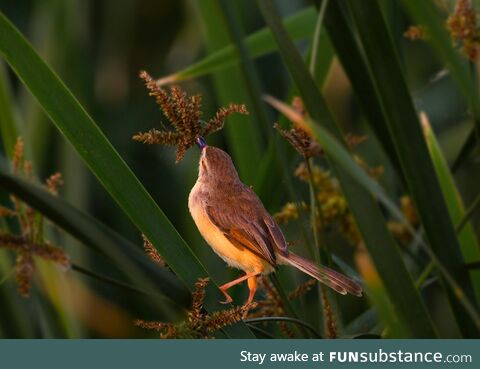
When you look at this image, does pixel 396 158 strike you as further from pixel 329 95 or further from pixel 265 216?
pixel 329 95

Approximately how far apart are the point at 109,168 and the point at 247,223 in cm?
16

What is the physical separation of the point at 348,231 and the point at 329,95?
105 cm

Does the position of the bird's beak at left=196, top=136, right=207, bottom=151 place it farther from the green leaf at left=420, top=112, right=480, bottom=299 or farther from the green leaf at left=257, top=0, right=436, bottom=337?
the green leaf at left=420, top=112, right=480, bottom=299

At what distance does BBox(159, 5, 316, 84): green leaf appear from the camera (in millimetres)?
1318

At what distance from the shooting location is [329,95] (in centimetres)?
223

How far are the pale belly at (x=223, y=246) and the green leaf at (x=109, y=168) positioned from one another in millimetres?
74

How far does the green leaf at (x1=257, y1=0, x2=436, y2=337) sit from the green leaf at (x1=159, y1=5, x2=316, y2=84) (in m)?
0.20

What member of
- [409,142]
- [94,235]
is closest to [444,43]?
[409,142]

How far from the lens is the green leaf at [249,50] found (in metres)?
1.32

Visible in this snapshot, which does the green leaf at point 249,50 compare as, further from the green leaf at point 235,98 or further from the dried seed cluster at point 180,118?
the dried seed cluster at point 180,118

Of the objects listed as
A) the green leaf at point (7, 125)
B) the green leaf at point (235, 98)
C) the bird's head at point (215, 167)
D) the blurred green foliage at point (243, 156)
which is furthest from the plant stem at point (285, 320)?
the green leaf at point (7, 125)

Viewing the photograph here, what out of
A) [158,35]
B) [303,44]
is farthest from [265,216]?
[158,35]

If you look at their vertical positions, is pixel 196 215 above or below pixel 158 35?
below

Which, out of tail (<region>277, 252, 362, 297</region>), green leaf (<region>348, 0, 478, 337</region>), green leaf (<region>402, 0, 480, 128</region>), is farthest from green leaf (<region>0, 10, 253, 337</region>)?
green leaf (<region>402, 0, 480, 128</region>)
